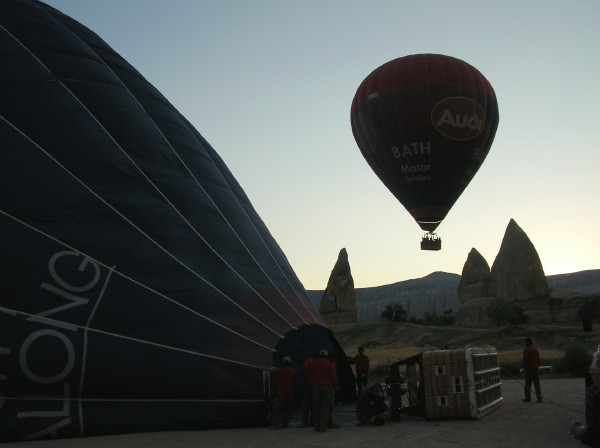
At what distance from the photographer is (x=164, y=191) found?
8.94 metres

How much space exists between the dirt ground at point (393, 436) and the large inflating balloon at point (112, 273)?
1.38 feet

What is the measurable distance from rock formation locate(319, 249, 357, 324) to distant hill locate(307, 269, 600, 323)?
48.4 meters

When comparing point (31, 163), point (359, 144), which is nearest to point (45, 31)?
point (31, 163)

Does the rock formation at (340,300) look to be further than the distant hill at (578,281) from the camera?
No

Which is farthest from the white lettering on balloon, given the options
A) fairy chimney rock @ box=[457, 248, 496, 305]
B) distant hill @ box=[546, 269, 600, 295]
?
distant hill @ box=[546, 269, 600, 295]

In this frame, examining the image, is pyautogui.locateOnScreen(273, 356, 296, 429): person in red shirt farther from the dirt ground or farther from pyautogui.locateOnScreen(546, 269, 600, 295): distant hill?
pyautogui.locateOnScreen(546, 269, 600, 295): distant hill

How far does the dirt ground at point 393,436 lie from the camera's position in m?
6.36

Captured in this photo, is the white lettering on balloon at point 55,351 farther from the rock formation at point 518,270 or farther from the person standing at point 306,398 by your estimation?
the rock formation at point 518,270

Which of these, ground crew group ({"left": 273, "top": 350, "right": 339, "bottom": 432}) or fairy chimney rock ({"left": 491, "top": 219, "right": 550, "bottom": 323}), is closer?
ground crew group ({"left": 273, "top": 350, "right": 339, "bottom": 432})

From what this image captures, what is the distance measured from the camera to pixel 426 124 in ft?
64.7

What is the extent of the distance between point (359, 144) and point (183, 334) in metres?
15.1

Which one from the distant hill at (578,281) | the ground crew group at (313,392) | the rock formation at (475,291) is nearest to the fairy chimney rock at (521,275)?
the rock formation at (475,291)

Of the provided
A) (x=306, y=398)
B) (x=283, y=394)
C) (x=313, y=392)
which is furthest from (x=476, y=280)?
(x=283, y=394)

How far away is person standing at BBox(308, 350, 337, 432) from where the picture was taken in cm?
780
